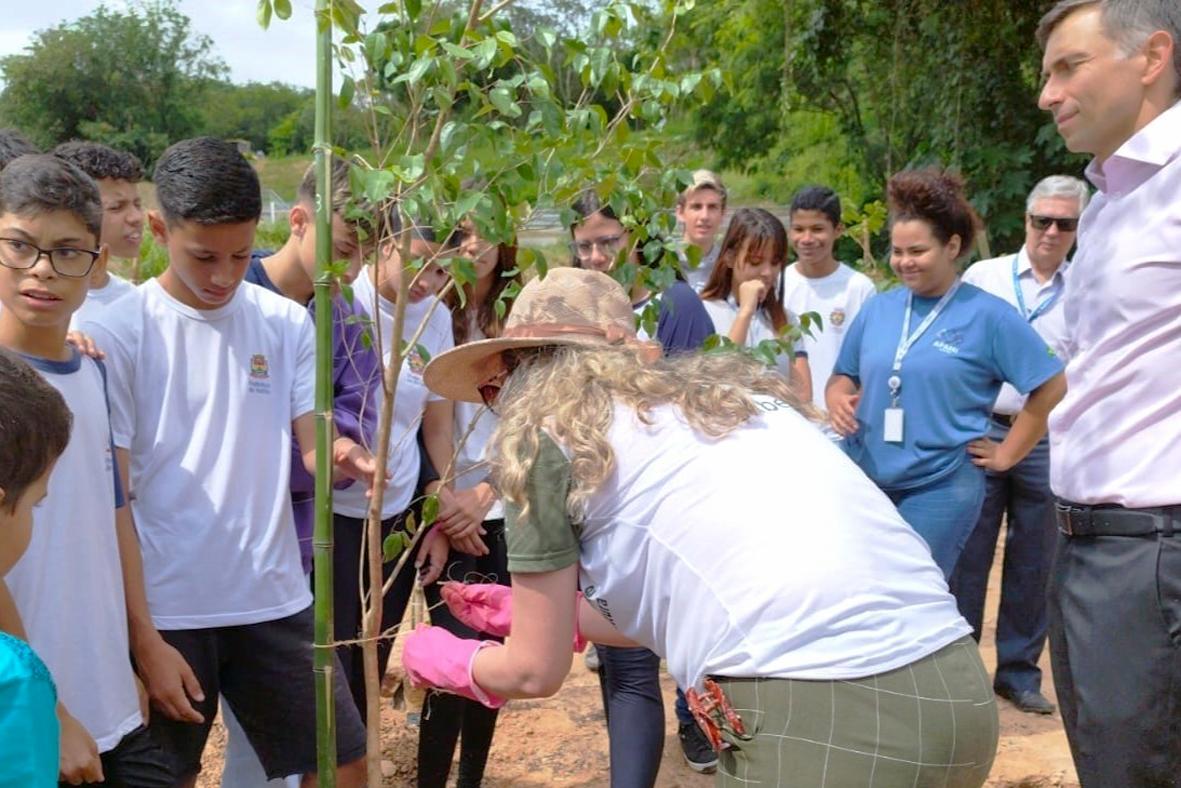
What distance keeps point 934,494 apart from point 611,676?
1.35 m

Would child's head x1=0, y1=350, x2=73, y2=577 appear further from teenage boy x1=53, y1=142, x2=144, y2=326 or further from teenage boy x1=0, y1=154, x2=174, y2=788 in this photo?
teenage boy x1=53, y1=142, x2=144, y2=326

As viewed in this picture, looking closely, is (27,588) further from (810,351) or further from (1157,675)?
(810,351)

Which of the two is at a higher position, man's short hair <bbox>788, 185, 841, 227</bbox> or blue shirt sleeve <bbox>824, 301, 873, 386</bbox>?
man's short hair <bbox>788, 185, 841, 227</bbox>

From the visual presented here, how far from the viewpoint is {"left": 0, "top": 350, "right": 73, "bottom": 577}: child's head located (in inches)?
62.4

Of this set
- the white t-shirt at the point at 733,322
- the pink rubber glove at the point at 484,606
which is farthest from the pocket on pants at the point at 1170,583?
the white t-shirt at the point at 733,322

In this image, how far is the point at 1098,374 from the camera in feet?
7.14

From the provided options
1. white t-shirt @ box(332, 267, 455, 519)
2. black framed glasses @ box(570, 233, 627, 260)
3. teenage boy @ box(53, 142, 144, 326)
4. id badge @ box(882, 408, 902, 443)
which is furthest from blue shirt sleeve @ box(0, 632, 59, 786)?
id badge @ box(882, 408, 902, 443)

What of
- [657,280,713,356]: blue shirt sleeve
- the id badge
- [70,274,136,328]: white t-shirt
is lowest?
the id badge

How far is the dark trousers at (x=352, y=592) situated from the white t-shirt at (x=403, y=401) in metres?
0.05

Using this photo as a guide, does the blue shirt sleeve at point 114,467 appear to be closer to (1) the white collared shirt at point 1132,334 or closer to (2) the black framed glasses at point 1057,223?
(1) the white collared shirt at point 1132,334

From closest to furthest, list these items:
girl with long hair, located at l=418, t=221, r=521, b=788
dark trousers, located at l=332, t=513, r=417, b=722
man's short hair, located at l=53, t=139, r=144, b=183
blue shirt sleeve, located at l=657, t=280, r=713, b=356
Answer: dark trousers, located at l=332, t=513, r=417, b=722
girl with long hair, located at l=418, t=221, r=521, b=788
man's short hair, located at l=53, t=139, r=144, b=183
blue shirt sleeve, located at l=657, t=280, r=713, b=356

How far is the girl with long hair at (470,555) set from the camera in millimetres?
3135

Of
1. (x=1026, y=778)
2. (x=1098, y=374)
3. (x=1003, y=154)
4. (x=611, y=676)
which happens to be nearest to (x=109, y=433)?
(x=611, y=676)

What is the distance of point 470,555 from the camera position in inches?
127
